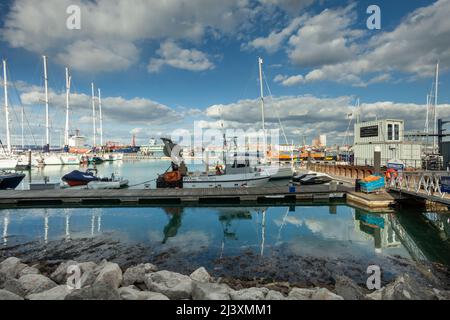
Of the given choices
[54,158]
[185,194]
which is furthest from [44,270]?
[54,158]

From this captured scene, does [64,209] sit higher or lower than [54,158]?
lower

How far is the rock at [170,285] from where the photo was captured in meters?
7.17

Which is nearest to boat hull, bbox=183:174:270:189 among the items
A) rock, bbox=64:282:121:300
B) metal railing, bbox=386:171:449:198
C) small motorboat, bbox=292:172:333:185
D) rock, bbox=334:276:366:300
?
small motorboat, bbox=292:172:333:185

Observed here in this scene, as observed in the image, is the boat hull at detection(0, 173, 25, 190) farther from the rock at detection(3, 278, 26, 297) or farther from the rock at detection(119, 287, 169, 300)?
the rock at detection(119, 287, 169, 300)

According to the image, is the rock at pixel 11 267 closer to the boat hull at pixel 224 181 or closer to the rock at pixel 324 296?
the rock at pixel 324 296

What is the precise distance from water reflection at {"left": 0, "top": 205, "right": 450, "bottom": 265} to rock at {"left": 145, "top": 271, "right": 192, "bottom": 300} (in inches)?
165

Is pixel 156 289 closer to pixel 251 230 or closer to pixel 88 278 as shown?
pixel 88 278

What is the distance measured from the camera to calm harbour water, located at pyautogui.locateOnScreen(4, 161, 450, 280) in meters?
12.3

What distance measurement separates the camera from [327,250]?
1223 centimetres

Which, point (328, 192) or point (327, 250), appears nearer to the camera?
point (327, 250)

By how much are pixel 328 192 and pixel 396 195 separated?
17.9 ft

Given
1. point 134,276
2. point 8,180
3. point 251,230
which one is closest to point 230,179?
point 251,230
